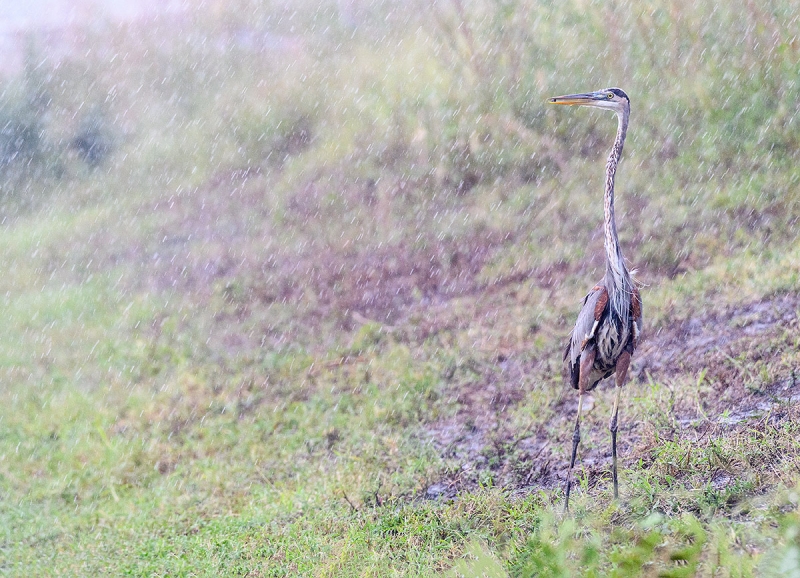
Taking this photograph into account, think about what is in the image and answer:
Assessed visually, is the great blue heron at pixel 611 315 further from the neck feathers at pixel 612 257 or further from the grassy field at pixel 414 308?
the grassy field at pixel 414 308

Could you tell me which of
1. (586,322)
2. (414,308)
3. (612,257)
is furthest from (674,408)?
(414,308)

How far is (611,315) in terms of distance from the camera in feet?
11.6

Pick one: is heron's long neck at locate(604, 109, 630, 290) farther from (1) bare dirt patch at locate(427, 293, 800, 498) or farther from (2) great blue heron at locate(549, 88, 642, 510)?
(1) bare dirt patch at locate(427, 293, 800, 498)

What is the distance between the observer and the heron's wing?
3.54 m

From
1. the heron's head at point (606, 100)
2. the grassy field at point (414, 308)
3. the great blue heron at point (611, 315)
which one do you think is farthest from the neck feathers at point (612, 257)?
the grassy field at point (414, 308)

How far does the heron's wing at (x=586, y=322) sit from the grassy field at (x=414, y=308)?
2.22 feet

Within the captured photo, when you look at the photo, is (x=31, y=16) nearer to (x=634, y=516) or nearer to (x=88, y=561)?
(x=88, y=561)

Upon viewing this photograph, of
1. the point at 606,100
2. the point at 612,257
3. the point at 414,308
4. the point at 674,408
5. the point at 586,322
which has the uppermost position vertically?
the point at 606,100

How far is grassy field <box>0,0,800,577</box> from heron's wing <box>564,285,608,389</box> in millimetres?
677

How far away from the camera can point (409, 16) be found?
962 centimetres

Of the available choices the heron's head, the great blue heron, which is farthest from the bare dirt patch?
the heron's head

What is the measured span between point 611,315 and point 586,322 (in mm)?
135

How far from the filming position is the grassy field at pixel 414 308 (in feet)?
12.7

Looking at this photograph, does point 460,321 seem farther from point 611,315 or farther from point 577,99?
point 577,99
